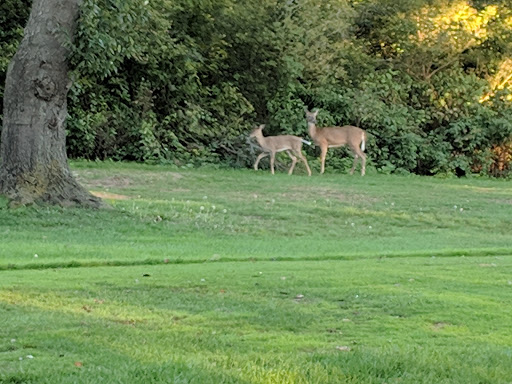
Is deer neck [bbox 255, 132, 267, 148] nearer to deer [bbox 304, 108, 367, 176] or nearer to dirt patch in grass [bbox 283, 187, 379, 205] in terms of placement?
deer [bbox 304, 108, 367, 176]

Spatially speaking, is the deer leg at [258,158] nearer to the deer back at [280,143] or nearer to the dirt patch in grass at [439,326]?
the deer back at [280,143]

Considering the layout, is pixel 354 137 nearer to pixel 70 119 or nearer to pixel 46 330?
pixel 70 119

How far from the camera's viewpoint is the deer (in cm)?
2656

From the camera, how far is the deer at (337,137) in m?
26.6

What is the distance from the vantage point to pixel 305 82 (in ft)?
95.2

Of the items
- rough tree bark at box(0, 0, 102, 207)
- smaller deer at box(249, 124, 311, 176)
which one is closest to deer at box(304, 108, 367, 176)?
smaller deer at box(249, 124, 311, 176)

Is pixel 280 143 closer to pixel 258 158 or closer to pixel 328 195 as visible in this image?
pixel 258 158

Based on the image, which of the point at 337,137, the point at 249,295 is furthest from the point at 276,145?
the point at 249,295

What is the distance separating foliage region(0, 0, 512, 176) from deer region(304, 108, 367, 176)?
1.29m

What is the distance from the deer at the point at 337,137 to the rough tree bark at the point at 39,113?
1267 centimetres

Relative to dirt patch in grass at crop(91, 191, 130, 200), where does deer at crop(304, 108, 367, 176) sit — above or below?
above

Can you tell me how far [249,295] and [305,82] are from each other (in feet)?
72.2

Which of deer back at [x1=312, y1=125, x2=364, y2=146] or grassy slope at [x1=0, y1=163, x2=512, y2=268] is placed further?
deer back at [x1=312, y1=125, x2=364, y2=146]

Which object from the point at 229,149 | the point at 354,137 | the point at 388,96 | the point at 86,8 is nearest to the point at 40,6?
the point at 86,8
